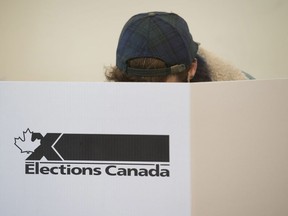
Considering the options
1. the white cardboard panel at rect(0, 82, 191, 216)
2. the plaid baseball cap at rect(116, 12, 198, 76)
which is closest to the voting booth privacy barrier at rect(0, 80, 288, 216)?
the white cardboard panel at rect(0, 82, 191, 216)

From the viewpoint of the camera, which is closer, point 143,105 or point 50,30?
point 143,105

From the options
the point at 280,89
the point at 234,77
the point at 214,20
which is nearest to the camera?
the point at 280,89

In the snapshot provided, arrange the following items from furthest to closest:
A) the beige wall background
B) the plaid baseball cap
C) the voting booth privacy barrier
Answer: the beige wall background < the plaid baseball cap < the voting booth privacy barrier

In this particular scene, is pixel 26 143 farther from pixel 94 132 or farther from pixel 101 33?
pixel 101 33

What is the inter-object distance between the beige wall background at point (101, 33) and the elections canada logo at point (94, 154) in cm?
70

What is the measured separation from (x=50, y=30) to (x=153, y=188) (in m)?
0.90

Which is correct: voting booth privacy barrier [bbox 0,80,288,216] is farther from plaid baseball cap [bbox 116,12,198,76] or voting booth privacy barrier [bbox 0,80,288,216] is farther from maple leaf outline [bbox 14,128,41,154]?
plaid baseball cap [bbox 116,12,198,76]

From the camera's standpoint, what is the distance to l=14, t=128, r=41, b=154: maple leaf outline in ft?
1.47

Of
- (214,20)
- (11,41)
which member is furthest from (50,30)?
(214,20)

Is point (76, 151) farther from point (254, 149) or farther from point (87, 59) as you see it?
point (87, 59)

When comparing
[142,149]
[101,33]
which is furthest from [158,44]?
[101,33]

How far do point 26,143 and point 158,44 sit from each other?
33cm

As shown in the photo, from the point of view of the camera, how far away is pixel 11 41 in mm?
1122

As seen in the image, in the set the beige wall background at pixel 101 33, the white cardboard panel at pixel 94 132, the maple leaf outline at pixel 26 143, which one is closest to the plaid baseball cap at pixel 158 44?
the white cardboard panel at pixel 94 132
